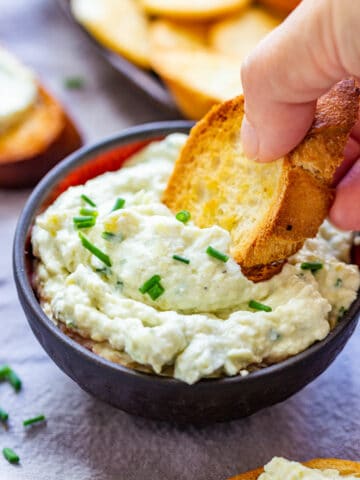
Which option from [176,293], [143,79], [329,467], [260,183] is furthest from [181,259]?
[143,79]

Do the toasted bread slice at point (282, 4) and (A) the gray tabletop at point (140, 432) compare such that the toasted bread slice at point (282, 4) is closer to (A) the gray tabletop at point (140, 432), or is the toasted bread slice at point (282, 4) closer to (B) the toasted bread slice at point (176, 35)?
(B) the toasted bread slice at point (176, 35)

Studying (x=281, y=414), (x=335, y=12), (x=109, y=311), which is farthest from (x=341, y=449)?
(x=335, y=12)

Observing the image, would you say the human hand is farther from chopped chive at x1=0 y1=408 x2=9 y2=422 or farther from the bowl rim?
chopped chive at x1=0 y1=408 x2=9 y2=422

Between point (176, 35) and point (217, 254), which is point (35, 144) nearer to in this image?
point (176, 35)

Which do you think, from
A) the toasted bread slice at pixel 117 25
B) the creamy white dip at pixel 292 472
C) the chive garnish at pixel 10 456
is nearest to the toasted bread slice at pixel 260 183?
the creamy white dip at pixel 292 472

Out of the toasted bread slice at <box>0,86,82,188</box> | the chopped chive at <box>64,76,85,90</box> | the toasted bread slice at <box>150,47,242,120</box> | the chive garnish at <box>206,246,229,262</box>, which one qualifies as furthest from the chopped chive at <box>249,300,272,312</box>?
the chopped chive at <box>64,76,85,90</box>

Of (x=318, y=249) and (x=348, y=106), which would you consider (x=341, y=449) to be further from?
(x=348, y=106)
